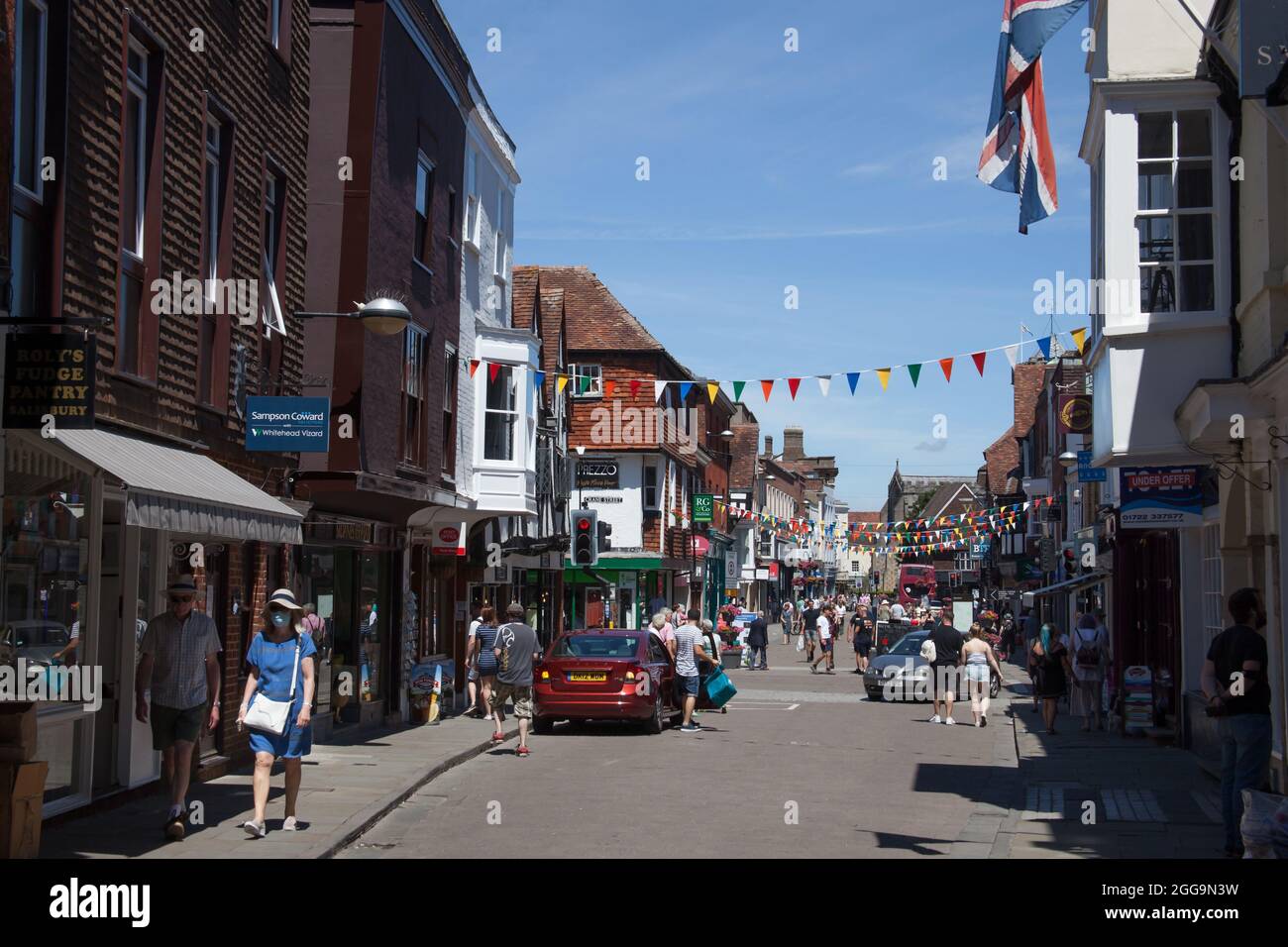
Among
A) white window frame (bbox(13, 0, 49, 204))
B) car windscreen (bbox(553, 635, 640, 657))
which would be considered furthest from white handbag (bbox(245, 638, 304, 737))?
car windscreen (bbox(553, 635, 640, 657))

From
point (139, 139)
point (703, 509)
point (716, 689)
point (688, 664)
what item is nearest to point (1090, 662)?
point (716, 689)

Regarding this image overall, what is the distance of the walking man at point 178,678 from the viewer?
1101 centimetres

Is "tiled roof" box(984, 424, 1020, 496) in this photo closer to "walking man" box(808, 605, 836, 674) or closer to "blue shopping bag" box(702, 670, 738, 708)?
"walking man" box(808, 605, 836, 674)

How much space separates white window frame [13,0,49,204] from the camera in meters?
10.4

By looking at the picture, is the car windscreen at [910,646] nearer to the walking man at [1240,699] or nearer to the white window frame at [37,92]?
the walking man at [1240,699]

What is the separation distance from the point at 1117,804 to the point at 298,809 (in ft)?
24.3

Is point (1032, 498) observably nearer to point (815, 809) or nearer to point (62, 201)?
point (815, 809)

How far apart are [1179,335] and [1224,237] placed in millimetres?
957

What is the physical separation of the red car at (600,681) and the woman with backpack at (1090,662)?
21.2 feet

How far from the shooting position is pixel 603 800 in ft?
44.9

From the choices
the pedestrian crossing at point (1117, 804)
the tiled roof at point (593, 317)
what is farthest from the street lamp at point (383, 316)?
the tiled roof at point (593, 317)

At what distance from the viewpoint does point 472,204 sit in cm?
2539
